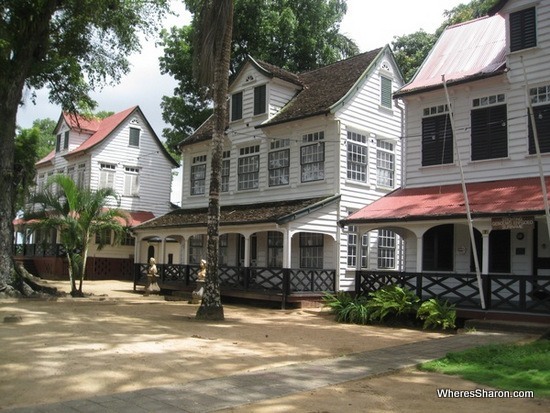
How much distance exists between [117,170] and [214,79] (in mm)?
20643

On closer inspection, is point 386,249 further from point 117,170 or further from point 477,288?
point 117,170

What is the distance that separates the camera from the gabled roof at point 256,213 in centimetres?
1880

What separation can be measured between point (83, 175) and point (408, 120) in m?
22.5

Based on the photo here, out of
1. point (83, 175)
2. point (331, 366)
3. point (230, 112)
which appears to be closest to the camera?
point (331, 366)

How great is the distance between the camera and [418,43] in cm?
3588

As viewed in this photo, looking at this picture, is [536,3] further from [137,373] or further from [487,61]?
[137,373]

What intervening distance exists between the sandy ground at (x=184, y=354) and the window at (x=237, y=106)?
10.3 metres

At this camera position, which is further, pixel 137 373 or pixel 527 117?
pixel 527 117

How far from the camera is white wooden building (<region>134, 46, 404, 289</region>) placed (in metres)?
20.1

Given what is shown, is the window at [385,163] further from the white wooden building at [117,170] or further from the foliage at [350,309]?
the white wooden building at [117,170]

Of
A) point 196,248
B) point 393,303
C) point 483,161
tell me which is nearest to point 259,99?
point 196,248

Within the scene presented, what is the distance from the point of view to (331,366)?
27.8 ft

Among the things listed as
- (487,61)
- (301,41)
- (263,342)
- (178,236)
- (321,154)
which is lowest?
(263,342)

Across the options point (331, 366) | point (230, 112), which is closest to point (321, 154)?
point (230, 112)
